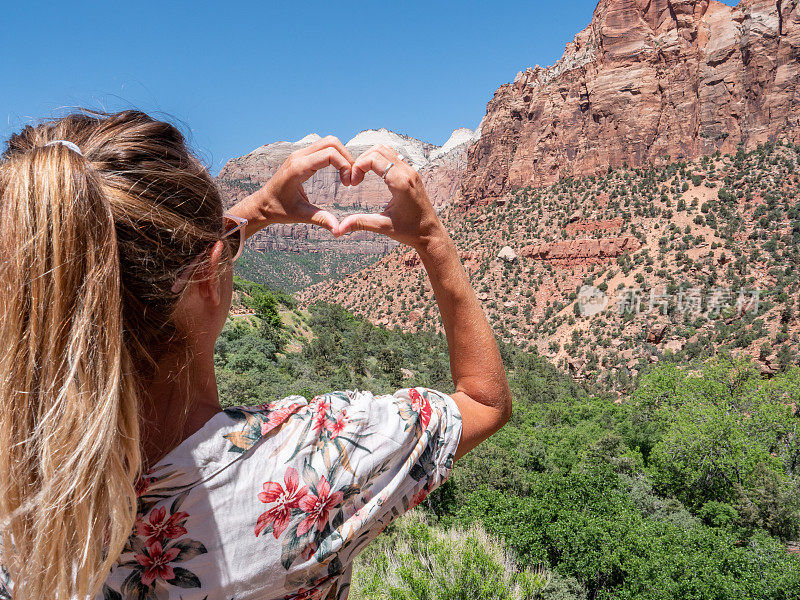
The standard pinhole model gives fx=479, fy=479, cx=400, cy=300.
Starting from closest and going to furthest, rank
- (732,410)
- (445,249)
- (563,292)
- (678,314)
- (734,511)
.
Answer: (445,249), (734,511), (732,410), (678,314), (563,292)

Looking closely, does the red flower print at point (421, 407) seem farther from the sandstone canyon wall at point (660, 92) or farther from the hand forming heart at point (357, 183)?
the sandstone canyon wall at point (660, 92)

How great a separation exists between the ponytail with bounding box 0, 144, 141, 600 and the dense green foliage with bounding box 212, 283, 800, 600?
5962mm

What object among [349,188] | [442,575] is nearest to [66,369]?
[442,575]

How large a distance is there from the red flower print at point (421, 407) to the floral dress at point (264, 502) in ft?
0.17

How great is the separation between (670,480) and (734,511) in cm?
240

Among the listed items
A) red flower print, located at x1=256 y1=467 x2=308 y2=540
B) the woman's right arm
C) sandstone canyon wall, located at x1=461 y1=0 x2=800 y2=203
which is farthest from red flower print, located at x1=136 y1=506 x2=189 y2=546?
sandstone canyon wall, located at x1=461 y1=0 x2=800 y2=203

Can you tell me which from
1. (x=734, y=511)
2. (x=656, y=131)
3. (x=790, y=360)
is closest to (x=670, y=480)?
(x=734, y=511)

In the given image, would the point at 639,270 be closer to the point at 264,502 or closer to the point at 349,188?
the point at 264,502

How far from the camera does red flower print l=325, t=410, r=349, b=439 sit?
97 cm

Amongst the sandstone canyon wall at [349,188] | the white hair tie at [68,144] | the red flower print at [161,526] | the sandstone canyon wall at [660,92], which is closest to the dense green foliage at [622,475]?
the red flower print at [161,526]

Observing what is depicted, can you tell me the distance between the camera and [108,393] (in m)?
0.74

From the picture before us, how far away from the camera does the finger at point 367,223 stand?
4.04ft

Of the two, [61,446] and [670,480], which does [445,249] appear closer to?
[61,446]

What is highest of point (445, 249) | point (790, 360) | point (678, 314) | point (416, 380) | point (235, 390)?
point (445, 249)
